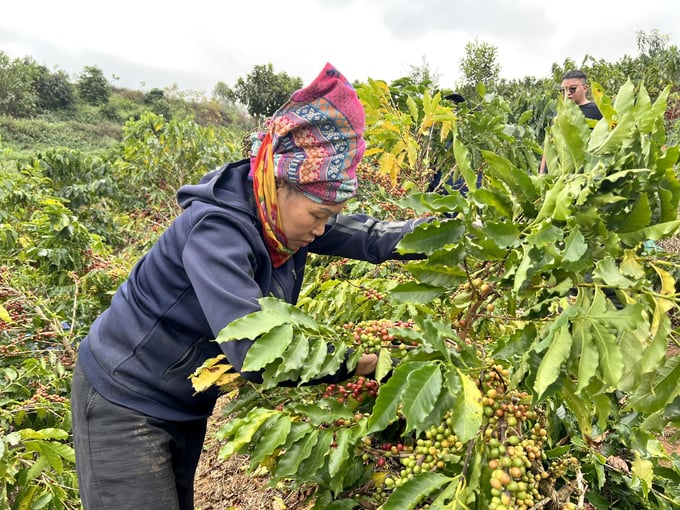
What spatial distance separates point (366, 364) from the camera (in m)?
1.32

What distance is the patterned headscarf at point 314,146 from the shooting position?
141 centimetres

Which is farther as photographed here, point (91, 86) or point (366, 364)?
point (91, 86)

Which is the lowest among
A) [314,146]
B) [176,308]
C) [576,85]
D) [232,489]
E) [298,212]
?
[232,489]

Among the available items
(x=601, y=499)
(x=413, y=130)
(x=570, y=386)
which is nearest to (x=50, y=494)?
(x=570, y=386)

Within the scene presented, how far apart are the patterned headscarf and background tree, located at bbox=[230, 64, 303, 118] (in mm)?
27302

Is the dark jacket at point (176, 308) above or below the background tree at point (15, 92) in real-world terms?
below

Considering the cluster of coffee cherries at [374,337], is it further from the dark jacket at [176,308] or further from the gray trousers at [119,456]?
the gray trousers at [119,456]

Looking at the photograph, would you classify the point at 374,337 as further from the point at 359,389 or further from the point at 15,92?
the point at 15,92

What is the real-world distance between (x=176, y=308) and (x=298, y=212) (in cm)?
48

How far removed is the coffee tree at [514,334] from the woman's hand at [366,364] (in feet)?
0.11

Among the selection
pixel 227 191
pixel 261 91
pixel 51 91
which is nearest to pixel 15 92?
pixel 51 91

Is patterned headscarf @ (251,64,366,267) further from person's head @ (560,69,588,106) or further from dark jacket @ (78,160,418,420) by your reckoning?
person's head @ (560,69,588,106)

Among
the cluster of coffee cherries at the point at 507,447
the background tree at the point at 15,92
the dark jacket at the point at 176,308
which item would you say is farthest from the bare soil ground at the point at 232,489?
the background tree at the point at 15,92

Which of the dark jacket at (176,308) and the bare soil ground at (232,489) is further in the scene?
the bare soil ground at (232,489)
